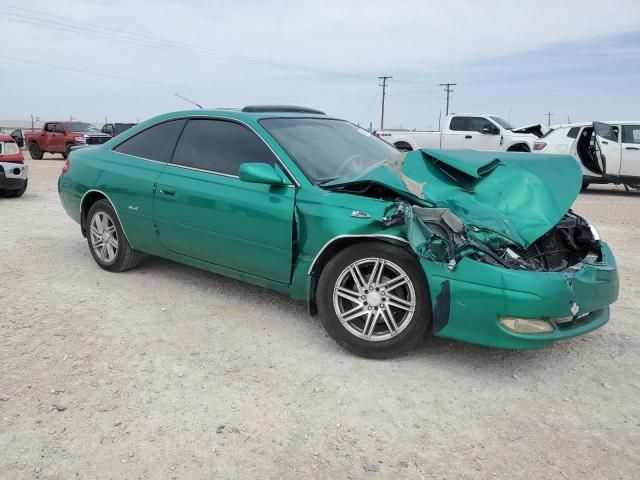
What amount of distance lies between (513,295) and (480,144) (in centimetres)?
1450

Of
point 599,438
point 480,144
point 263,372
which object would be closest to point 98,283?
point 263,372

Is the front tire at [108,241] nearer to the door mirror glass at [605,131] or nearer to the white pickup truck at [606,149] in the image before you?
the white pickup truck at [606,149]

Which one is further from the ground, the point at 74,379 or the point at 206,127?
the point at 206,127

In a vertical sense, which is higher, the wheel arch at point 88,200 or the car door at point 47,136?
the car door at point 47,136

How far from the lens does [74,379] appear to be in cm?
315

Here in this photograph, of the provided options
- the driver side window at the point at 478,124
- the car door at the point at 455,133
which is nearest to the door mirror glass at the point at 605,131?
the driver side window at the point at 478,124

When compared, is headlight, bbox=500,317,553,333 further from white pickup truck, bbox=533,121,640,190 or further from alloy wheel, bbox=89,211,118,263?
white pickup truck, bbox=533,121,640,190

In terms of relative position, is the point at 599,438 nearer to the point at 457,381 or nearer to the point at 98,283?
the point at 457,381

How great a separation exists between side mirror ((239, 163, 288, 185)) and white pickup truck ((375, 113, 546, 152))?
40.2 feet

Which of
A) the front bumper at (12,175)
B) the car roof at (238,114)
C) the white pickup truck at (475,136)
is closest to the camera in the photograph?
the car roof at (238,114)

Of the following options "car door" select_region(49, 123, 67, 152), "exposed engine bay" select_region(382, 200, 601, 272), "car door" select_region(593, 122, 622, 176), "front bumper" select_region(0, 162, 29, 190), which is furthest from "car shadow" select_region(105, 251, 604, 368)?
"car door" select_region(49, 123, 67, 152)

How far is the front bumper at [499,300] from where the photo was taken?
300cm

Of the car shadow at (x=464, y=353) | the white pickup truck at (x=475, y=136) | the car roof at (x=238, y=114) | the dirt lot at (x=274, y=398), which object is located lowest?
the dirt lot at (x=274, y=398)

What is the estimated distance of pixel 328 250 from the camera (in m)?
3.60
